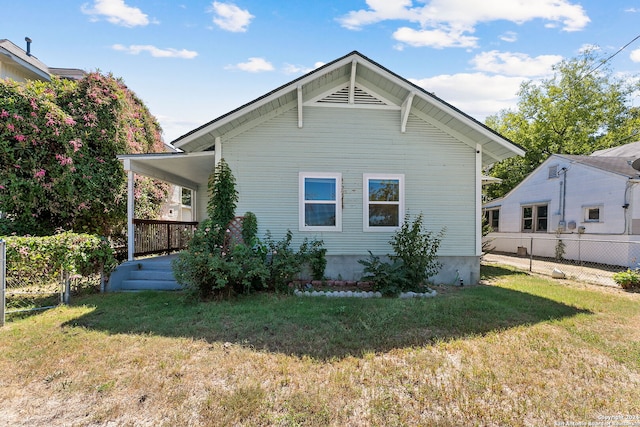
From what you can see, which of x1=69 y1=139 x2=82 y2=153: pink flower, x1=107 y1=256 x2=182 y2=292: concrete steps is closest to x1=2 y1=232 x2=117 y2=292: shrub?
x1=107 y1=256 x2=182 y2=292: concrete steps

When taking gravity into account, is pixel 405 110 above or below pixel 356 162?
above

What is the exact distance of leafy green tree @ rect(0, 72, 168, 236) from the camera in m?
7.78

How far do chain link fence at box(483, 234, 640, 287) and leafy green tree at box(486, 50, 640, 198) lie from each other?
926cm

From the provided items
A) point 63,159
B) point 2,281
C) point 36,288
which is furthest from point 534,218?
point 63,159

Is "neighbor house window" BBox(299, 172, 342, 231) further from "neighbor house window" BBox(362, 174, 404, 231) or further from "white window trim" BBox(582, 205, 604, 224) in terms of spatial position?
"white window trim" BBox(582, 205, 604, 224)

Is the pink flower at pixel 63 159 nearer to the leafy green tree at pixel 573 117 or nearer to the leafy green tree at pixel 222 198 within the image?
the leafy green tree at pixel 222 198

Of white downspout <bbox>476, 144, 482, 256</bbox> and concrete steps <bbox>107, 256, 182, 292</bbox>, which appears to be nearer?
concrete steps <bbox>107, 256, 182, 292</bbox>

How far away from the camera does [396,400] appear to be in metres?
2.78

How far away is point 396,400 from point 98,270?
6.53m

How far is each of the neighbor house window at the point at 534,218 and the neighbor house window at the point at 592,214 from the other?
5.79ft

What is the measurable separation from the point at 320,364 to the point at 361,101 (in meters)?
6.21

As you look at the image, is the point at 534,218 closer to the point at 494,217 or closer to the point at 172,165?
the point at 494,217

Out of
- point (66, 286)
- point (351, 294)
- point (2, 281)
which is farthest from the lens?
point (351, 294)

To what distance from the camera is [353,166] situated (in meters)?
7.58
